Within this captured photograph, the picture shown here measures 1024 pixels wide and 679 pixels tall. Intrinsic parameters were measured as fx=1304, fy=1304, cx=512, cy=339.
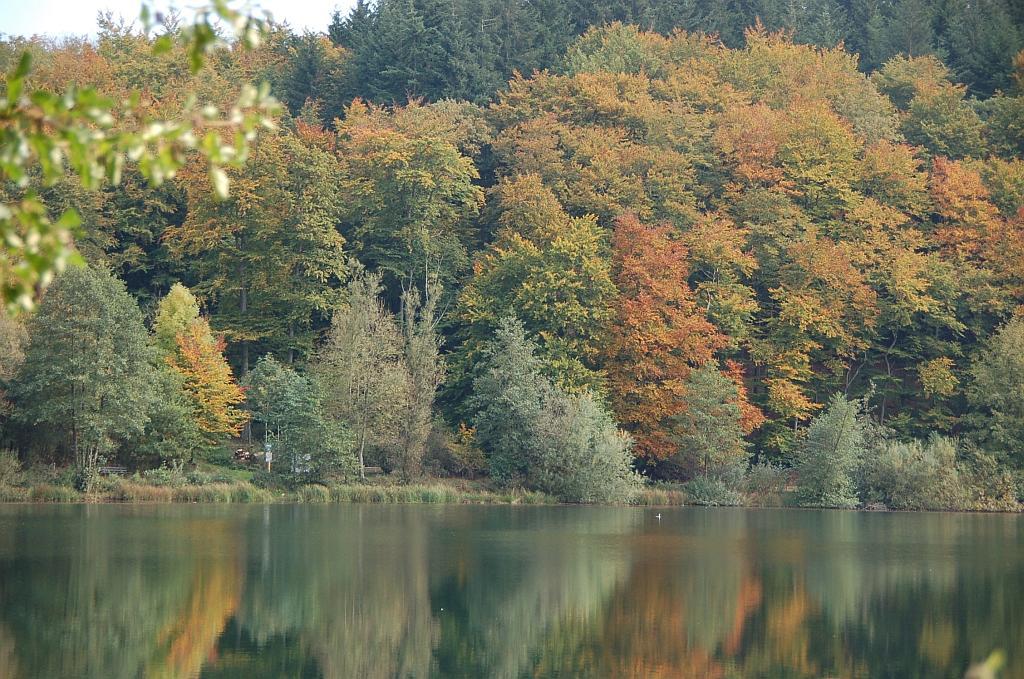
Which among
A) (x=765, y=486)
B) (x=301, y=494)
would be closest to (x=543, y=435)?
(x=301, y=494)

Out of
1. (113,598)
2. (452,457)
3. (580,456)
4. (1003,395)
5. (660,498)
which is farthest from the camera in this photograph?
(452,457)

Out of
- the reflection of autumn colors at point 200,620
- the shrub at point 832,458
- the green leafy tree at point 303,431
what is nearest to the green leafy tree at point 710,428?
the shrub at point 832,458

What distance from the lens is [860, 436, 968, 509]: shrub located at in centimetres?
5028

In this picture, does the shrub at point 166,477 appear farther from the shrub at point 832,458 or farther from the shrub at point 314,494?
the shrub at point 832,458

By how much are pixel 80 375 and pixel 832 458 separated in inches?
1098

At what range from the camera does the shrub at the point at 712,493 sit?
5109cm

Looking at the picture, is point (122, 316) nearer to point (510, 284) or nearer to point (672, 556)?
point (510, 284)

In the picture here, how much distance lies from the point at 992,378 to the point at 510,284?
20.2m

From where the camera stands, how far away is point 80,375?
44.4 meters

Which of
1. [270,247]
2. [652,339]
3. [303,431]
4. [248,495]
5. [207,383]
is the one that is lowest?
[248,495]

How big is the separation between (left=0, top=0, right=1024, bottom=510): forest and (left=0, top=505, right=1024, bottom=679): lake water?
9.67 m

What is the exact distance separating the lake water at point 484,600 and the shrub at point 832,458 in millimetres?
10691

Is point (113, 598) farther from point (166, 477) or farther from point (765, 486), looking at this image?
point (765, 486)

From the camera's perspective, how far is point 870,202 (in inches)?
2361
